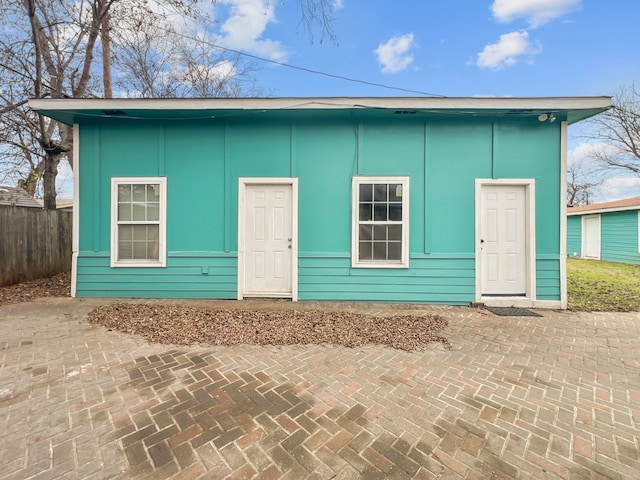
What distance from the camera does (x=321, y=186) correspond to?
5.12 meters

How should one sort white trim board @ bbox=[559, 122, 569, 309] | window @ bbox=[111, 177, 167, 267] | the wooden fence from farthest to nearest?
the wooden fence, window @ bbox=[111, 177, 167, 267], white trim board @ bbox=[559, 122, 569, 309]

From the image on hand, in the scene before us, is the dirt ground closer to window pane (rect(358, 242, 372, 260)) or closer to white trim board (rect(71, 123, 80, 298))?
white trim board (rect(71, 123, 80, 298))

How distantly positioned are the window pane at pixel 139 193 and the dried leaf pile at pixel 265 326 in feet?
6.07

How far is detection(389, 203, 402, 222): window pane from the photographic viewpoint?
16.6 ft

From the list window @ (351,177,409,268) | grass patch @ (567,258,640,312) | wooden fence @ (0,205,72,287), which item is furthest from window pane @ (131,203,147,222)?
grass patch @ (567,258,640,312)

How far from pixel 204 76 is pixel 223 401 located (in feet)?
39.8

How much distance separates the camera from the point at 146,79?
1007 centimetres

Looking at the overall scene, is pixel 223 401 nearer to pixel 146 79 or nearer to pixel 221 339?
pixel 221 339

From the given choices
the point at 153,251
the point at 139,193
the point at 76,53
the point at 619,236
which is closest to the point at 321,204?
the point at 153,251

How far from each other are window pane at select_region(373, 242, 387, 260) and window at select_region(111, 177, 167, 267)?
12.1ft

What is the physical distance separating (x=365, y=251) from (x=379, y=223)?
540 millimetres

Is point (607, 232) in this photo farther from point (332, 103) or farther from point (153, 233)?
point (153, 233)

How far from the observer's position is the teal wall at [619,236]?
38.4 feet

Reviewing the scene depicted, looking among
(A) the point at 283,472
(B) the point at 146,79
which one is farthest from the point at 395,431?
(B) the point at 146,79
